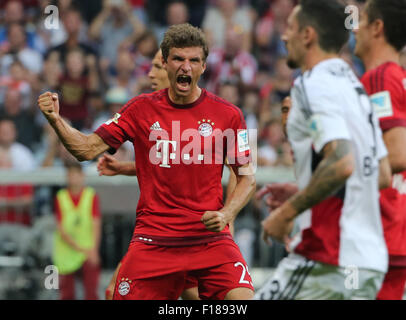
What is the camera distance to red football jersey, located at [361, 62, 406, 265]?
4652 millimetres

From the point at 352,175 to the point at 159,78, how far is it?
110 inches

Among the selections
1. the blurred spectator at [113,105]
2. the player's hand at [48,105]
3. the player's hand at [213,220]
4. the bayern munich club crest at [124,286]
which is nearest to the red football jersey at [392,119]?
the player's hand at [213,220]

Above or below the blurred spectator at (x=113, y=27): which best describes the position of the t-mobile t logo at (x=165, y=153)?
below

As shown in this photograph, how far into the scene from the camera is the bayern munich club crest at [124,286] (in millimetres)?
5484

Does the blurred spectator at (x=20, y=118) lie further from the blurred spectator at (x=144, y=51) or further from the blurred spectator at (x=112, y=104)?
the blurred spectator at (x=144, y=51)

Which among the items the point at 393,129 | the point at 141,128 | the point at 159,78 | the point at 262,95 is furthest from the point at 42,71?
the point at 393,129

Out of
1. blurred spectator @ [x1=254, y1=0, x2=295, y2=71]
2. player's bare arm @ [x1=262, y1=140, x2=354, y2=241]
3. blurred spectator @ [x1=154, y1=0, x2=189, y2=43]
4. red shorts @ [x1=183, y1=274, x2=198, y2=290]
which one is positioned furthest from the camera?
blurred spectator @ [x1=254, y1=0, x2=295, y2=71]

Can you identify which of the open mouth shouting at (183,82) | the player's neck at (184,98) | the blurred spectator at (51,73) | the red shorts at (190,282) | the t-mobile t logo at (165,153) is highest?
the blurred spectator at (51,73)

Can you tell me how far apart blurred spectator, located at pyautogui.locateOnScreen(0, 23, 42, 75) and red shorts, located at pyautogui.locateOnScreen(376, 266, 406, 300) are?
29.7 ft

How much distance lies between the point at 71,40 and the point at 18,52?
1022 mm

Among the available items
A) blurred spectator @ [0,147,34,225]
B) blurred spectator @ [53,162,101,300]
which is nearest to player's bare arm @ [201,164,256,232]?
blurred spectator @ [53,162,101,300]

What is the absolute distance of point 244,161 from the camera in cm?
567

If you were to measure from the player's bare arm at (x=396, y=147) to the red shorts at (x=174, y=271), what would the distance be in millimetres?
1545

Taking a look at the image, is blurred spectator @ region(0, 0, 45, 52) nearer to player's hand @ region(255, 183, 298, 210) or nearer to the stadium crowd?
the stadium crowd
